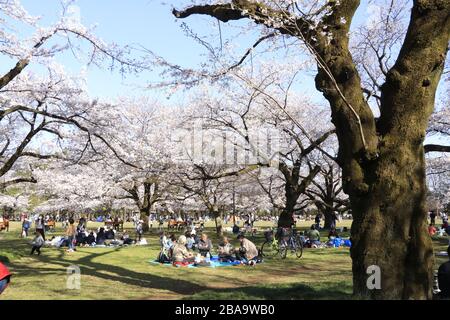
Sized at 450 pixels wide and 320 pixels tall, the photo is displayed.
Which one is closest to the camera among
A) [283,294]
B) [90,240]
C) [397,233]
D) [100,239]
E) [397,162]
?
[397,233]

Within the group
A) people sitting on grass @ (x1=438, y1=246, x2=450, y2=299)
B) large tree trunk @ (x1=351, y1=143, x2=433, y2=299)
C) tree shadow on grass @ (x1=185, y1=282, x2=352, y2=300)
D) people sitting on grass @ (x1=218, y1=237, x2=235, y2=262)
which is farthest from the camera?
people sitting on grass @ (x1=218, y1=237, x2=235, y2=262)

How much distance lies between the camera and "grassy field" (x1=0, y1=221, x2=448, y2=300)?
26.7 ft

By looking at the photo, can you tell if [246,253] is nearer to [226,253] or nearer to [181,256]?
[226,253]

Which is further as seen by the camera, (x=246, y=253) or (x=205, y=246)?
(x=205, y=246)

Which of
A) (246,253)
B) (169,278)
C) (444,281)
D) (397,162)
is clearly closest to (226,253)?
(246,253)

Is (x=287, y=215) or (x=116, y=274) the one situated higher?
(x=287, y=215)

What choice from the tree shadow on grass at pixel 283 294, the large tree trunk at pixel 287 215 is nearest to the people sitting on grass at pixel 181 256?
the tree shadow on grass at pixel 283 294

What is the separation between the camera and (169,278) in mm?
11445

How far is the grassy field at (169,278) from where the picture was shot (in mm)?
8125

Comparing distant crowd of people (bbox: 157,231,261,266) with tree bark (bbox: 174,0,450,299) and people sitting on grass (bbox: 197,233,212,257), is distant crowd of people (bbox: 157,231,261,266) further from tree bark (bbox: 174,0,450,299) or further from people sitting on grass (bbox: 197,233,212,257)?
tree bark (bbox: 174,0,450,299)

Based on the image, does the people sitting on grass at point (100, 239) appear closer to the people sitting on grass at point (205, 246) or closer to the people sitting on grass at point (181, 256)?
the people sitting on grass at point (205, 246)

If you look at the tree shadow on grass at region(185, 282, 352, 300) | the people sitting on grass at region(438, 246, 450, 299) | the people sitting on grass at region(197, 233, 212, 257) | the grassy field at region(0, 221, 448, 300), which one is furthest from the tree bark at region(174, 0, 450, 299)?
the people sitting on grass at region(197, 233, 212, 257)

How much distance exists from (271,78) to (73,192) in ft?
61.9
